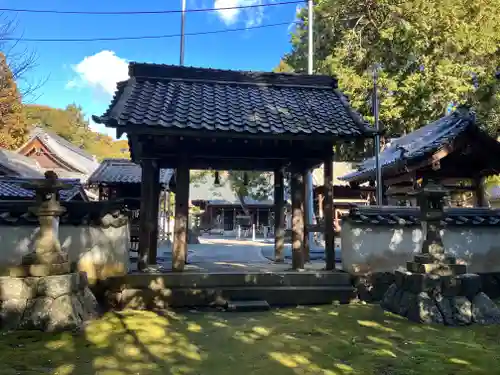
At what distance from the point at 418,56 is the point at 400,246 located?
1840 centimetres

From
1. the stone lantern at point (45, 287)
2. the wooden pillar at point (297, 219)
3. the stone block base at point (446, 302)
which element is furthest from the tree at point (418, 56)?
the stone lantern at point (45, 287)

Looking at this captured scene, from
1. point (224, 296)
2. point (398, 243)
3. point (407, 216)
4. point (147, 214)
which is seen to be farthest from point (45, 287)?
point (407, 216)

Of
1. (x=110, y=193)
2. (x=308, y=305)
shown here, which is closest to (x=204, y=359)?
(x=308, y=305)

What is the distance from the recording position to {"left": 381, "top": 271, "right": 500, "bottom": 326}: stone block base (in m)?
6.20

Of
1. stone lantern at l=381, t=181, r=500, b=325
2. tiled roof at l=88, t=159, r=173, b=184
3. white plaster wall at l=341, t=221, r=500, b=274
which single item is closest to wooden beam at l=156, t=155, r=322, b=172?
white plaster wall at l=341, t=221, r=500, b=274

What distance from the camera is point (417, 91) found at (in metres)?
21.8

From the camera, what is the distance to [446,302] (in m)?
6.36

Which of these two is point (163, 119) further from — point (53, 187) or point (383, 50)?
point (383, 50)

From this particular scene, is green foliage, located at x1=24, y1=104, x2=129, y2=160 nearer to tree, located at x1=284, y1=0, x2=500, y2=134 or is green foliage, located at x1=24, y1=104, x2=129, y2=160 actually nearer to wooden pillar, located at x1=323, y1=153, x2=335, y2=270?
tree, located at x1=284, y1=0, x2=500, y2=134

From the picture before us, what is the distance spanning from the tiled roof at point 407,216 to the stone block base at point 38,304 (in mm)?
5308

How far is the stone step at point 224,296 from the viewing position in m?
7.03

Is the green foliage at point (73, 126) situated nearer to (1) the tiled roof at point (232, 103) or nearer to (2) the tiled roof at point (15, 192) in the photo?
(2) the tiled roof at point (15, 192)

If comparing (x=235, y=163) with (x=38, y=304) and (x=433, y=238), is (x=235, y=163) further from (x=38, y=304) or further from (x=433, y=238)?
(x=38, y=304)

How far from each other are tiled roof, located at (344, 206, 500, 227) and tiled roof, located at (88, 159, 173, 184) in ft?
36.5
